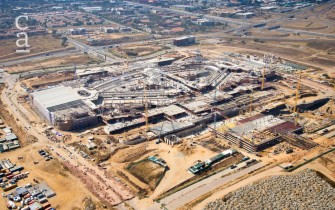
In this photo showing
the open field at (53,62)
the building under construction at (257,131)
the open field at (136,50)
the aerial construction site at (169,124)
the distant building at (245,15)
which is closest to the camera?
the aerial construction site at (169,124)

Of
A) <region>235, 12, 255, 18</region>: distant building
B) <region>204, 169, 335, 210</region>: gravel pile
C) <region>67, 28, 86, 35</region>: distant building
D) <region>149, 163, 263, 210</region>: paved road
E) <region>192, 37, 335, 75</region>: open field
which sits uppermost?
<region>235, 12, 255, 18</region>: distant building

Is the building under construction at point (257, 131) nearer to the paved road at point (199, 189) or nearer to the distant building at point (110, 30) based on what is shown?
the paved road at point (199, 189)

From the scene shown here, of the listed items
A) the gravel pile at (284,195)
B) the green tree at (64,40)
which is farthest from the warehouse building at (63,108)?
the green tree at (64,40)

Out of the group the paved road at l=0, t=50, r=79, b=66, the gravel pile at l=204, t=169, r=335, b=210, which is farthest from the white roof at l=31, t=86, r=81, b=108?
the gravel pile at l=204, t=169, r=335, b=210

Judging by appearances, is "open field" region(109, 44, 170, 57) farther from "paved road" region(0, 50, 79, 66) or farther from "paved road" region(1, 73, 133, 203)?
"paved road" region(1, 73, 133, 203)

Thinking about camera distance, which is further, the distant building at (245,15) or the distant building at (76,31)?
the distant building at (245,15)

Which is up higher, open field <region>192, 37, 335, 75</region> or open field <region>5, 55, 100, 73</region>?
open field <region>192, 37, 335, 75</region>

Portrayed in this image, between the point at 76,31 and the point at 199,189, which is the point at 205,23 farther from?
the point at 199,189

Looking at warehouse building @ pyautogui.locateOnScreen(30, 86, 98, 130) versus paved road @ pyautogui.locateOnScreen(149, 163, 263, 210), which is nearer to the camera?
paved road @ pyautogui.locateOnScreen(149, 163, 263, 210)
